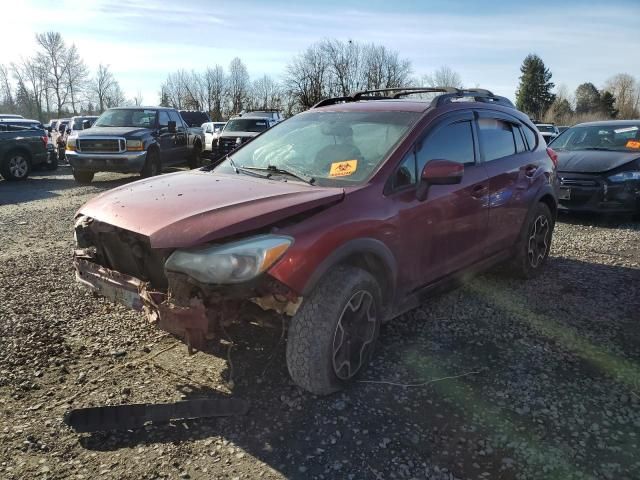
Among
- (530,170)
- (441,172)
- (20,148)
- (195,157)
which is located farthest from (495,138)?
(20,148)

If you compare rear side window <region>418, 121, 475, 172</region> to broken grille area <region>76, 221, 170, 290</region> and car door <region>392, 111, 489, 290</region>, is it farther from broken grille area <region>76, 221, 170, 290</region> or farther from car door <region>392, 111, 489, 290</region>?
broken grille area <region>76, 221, 170, 290</region>

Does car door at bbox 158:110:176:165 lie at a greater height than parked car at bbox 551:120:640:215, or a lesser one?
greater

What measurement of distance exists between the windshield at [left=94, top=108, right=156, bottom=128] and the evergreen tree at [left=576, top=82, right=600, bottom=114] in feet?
245

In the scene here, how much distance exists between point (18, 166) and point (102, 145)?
11.8 feet

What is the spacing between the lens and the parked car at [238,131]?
1754cm

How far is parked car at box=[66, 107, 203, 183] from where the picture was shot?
40.2ft

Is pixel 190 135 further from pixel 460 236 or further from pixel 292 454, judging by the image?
pixel 292 454

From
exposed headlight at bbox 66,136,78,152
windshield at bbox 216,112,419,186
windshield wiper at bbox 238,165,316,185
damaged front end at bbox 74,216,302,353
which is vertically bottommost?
damaged front end at bbox 74,216,302,353

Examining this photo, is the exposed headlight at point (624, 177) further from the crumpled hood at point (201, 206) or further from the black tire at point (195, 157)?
the black tire at point (195, 157)

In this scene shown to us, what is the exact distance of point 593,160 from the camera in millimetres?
8391

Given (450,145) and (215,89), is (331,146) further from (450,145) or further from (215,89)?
(215,89)

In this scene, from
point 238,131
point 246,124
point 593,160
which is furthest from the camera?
point 246,124

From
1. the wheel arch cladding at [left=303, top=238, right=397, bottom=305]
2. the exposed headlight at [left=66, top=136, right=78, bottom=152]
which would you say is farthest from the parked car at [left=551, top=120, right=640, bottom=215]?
the exposed headlight at [left=66, top=136, right=78, bottom=152]

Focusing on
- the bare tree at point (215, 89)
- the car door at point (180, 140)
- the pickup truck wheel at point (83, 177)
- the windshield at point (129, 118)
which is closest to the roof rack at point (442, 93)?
the windshield at point (129, 118)
